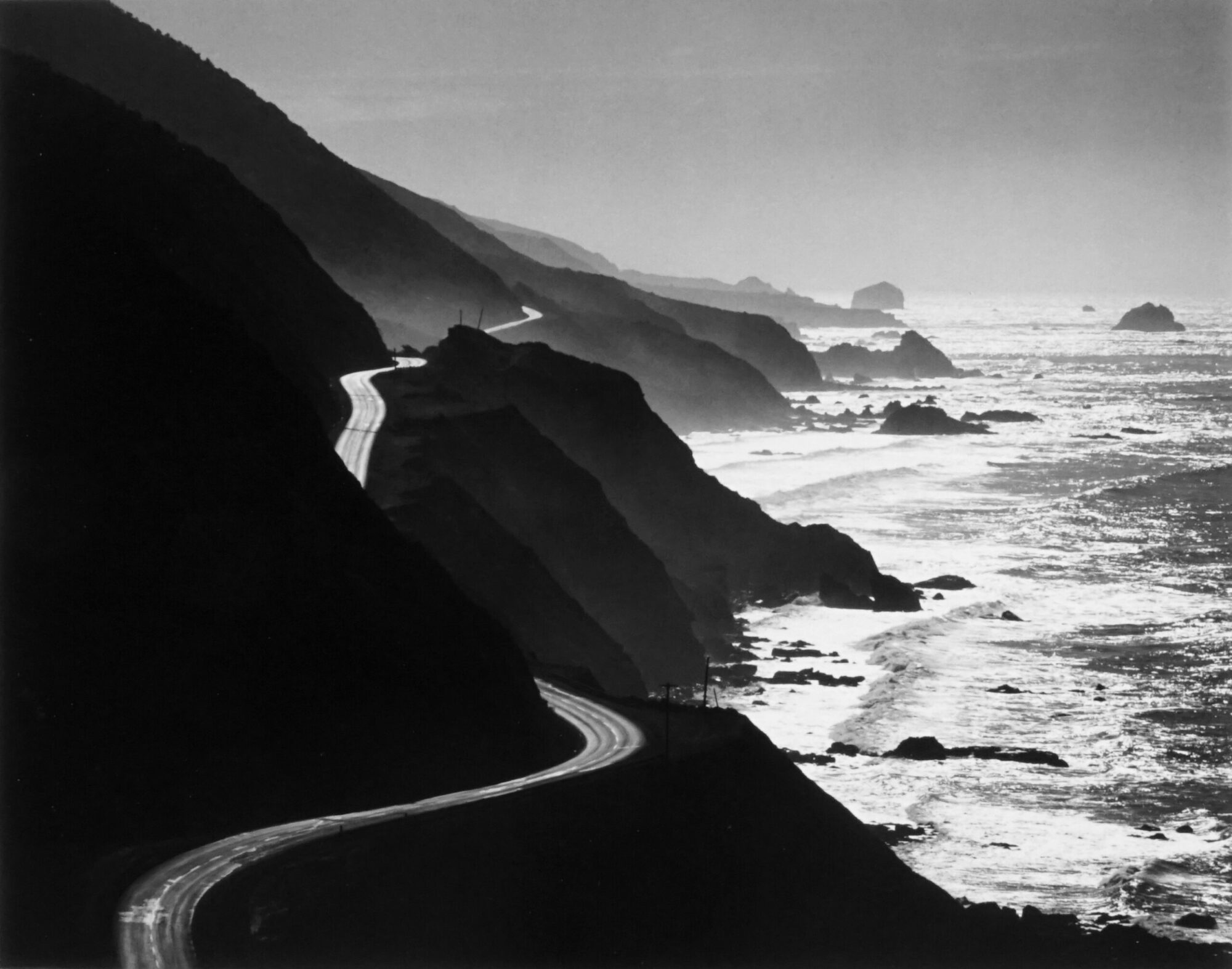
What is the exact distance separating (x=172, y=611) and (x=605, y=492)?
38.6m

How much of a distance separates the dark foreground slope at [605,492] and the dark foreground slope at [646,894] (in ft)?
76.0

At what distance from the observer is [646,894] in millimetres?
28094

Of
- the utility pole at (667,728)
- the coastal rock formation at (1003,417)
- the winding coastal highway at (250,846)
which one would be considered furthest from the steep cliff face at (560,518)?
the coastal rock formation at (1003,417)

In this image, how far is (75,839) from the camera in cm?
2608

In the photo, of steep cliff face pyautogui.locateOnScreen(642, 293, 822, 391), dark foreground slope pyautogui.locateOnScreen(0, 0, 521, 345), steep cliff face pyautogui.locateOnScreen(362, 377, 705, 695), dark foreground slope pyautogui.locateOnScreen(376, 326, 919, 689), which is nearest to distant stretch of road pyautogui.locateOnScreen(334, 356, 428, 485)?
steep cliff face pyautogui.locateOnScreen(362, 377, 705, 695)

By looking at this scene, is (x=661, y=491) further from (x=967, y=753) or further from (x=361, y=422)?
(x=967, y=753)

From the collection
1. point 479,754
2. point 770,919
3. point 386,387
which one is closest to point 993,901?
point 770,919

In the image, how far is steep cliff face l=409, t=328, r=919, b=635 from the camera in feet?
225

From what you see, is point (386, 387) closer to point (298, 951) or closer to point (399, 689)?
point (399, 689)

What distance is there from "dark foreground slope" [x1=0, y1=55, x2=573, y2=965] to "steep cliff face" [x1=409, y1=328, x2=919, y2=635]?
31.6m

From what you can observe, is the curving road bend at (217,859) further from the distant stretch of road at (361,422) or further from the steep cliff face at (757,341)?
the steep cliff face at (757,341)

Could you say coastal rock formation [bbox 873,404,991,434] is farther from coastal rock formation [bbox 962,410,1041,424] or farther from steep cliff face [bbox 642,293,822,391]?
steep cliff face [bbox 642,293,822,391]

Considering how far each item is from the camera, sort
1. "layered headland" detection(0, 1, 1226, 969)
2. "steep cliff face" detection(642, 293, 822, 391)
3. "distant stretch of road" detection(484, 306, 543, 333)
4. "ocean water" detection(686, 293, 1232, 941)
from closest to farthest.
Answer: "layered headland" detection(0, 1, 1226, 969) < "ocean water" detection(686, 293, 1232, 941) < "distant stretch of road" detection(484, 306, 543, 333) < "steep cliff face" detection(642, 293, 822, 391)

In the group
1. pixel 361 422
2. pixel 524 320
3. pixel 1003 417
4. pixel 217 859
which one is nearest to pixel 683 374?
pixel 524 320
